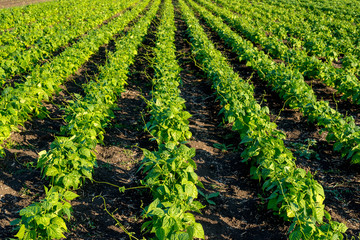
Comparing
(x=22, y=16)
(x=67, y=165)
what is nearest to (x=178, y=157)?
(x=67, y=165)

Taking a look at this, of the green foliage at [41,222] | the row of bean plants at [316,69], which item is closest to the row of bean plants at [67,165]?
the green foliage at [41,222]

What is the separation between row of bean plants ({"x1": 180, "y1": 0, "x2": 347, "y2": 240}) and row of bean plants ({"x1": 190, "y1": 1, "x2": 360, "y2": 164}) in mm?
1031

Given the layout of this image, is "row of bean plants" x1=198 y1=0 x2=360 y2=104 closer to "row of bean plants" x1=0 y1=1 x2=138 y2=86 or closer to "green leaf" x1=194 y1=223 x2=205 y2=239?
"green leaf" x1=194 y1=223 x2=205 y2=239

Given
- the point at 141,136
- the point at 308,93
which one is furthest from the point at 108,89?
the point at 308,93

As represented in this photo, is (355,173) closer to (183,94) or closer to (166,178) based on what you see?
(166,178)

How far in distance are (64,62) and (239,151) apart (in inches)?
243

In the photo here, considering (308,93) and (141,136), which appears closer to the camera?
(141,136)

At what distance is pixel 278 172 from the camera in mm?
3975

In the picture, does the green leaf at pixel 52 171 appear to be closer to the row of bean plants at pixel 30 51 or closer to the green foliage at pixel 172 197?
the green foliage at pixel 172 197

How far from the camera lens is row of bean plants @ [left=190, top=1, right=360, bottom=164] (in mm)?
5074

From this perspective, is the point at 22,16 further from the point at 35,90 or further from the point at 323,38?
the point at 323,38

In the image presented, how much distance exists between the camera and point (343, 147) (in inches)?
214

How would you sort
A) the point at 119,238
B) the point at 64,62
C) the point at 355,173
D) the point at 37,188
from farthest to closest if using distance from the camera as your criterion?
the point at 64,62 → the point at 355,173 → the point at 37,188 → the point at 119,238

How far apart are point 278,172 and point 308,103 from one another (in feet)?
10.3
